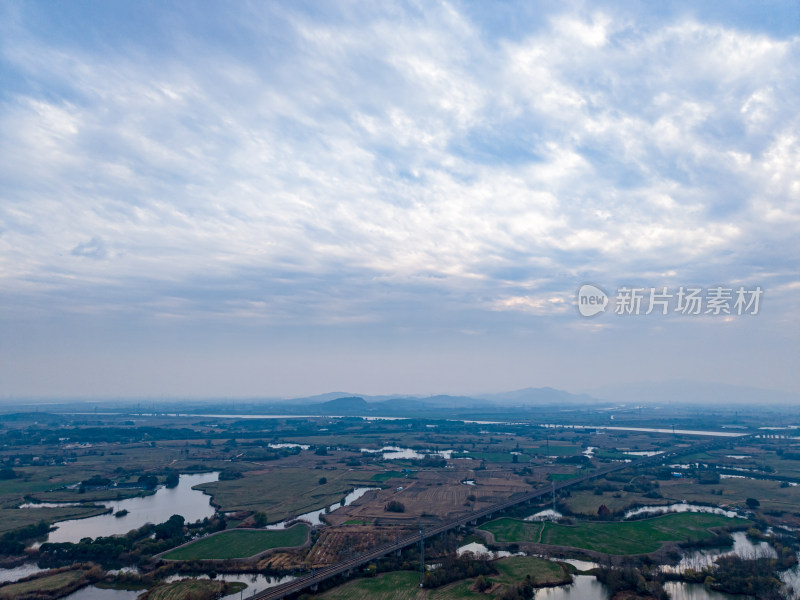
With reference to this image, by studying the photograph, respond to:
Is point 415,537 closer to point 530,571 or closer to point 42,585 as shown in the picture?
point 530,571

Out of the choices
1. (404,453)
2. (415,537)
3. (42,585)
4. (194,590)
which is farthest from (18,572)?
(404,453)

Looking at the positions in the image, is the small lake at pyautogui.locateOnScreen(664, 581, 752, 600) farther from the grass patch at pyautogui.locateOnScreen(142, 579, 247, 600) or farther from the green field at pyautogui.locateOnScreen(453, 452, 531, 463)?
the green field at pyautogui.locateOnScreen(453, 452, 531, 463)

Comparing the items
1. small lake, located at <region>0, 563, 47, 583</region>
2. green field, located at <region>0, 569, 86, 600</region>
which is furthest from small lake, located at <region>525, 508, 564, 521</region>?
small lake, located at <region>0, 563, 47, 583</region>

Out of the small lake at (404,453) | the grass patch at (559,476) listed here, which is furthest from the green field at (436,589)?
the small lake at (404,453)

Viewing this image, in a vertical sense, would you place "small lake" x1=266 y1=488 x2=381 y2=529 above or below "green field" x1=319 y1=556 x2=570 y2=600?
below

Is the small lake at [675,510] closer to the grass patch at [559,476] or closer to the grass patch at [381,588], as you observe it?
the grass patch at [559,476]

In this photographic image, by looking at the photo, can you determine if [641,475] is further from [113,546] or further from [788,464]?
[113,546]
